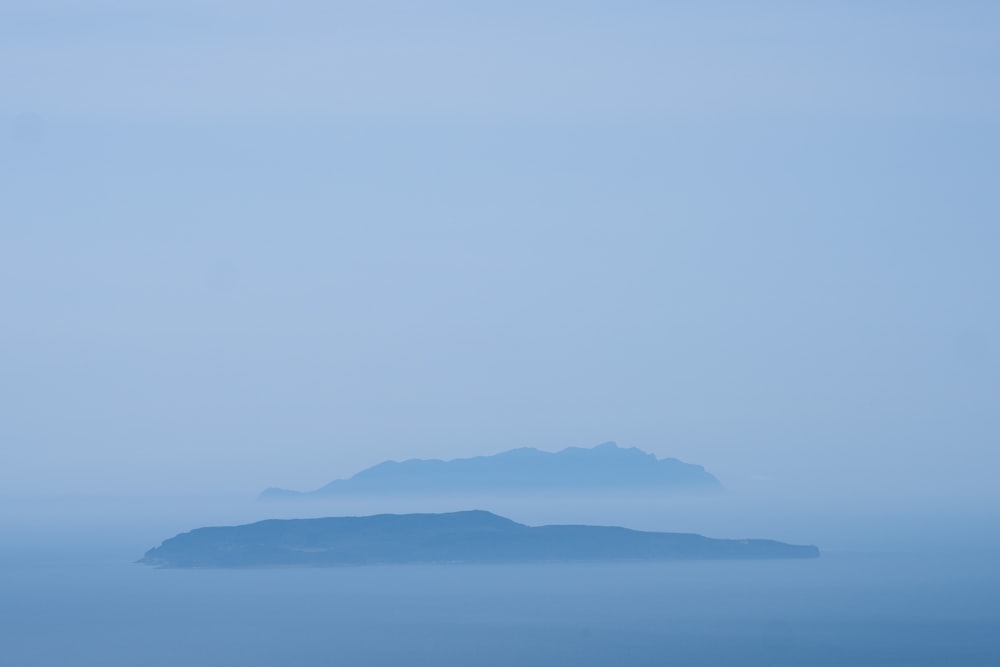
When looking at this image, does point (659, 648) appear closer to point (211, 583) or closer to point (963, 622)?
point (963, 622)

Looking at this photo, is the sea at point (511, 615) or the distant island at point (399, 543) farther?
the distant island at point (399, 543)

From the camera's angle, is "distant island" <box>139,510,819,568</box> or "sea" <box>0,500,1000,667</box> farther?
"distant island" <box>139,510,819,568</box>

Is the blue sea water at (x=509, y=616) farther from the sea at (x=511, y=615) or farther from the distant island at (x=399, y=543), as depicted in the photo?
the distant island at (x=399, y=543)

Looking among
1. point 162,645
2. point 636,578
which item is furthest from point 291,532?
point 162,645

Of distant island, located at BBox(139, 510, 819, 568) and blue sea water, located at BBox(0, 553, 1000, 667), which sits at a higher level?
distant island, located at BBox(139, 510, 819, 568)

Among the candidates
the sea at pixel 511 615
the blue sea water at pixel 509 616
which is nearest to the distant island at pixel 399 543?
the sea at pixel 511 615

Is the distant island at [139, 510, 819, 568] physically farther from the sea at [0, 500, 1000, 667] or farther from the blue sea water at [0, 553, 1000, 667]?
the blue sea water at [0, 553, 1000, 667]

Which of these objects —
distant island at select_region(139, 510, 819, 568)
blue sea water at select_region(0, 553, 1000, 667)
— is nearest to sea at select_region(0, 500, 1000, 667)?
blue sea water at select_region(0, 553, 1000, 667)
